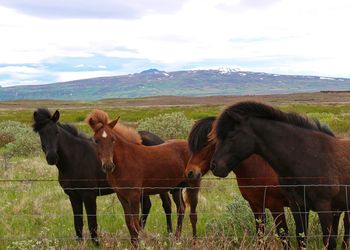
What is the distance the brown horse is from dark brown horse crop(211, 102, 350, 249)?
183 centimetres

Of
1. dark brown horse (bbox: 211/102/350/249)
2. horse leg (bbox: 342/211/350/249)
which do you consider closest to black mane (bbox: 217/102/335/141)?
dark brown horse (bbox: 211/102/350/249)

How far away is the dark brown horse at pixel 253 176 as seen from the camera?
20.7 feet

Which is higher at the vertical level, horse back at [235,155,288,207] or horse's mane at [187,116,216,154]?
horse's mane at [187,116,216,154]

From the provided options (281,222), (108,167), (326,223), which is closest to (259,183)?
(281,222)

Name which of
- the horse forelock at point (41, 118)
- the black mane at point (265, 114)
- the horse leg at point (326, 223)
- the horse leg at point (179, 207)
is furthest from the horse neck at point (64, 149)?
the horse leg at point (326, 223)

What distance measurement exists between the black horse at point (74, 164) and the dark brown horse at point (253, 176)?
133 cm

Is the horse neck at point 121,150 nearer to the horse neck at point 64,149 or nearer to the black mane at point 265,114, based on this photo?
the horse neck at point 64,149

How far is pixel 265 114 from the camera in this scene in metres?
5.63

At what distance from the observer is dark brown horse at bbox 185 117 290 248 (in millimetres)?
6316

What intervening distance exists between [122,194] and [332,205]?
306 centimetres

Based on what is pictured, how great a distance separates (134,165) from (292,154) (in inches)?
108

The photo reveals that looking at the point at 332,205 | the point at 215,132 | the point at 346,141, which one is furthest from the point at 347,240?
the point at 215,132

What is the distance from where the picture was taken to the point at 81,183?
7.39 meters

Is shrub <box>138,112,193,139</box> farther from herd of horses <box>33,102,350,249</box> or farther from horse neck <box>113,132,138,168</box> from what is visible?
horse neck <box>113,132,138,168</box>
